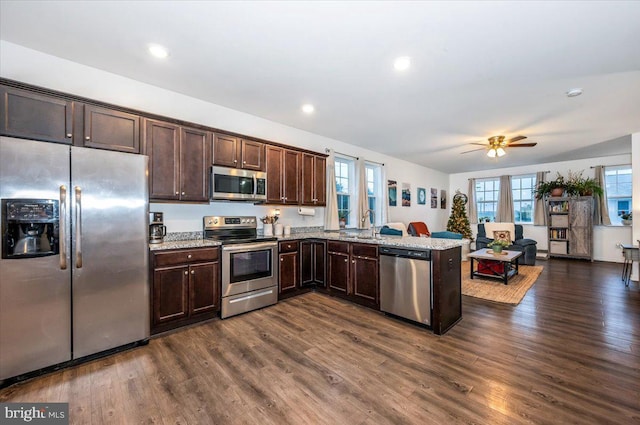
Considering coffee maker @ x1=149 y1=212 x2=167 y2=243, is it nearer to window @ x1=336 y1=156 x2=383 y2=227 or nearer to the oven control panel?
the oven control panel

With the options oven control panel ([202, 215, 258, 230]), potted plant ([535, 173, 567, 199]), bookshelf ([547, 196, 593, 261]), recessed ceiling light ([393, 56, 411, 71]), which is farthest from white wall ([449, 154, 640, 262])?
oven control panel ([202, 215, 258, 230])

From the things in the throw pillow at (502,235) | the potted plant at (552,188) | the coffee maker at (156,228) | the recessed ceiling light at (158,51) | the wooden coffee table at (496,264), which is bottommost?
the wooden coffee table at (496,264)

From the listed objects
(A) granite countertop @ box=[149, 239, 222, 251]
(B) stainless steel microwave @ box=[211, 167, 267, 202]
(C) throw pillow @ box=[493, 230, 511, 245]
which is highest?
(B) stainless steel microwave @ box=[211, 167, 267, 202]

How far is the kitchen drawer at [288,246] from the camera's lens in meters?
3.97

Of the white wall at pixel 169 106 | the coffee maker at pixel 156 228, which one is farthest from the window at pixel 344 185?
the coffee maker at pixel 156 228

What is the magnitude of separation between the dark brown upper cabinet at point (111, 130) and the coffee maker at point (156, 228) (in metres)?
0.78

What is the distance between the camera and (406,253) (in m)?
3.15

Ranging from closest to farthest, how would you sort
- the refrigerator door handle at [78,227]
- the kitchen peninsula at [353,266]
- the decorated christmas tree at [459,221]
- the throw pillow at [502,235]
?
1. the refrigerator door handle at [78,227]
2. the kitchen peninsula at [353,266]
3. the throw pillow at [502,235]
4. the decorated christmas tree at [459,221]

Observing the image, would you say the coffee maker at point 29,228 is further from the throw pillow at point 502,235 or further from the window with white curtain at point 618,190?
the window with white curtain at point 618,190

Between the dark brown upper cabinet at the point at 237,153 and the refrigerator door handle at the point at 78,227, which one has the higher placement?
the dark brown upper cabinet at the point at 237,153

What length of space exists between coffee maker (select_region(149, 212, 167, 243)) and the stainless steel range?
0.57 meters

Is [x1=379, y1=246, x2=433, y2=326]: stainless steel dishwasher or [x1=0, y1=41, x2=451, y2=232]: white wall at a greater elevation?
[x1=0, y1=41, x2=451, y2=232]: white wall

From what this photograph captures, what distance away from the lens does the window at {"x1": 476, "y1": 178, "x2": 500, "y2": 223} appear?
29.8 ft

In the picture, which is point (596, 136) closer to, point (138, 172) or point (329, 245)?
point (329, 245)
